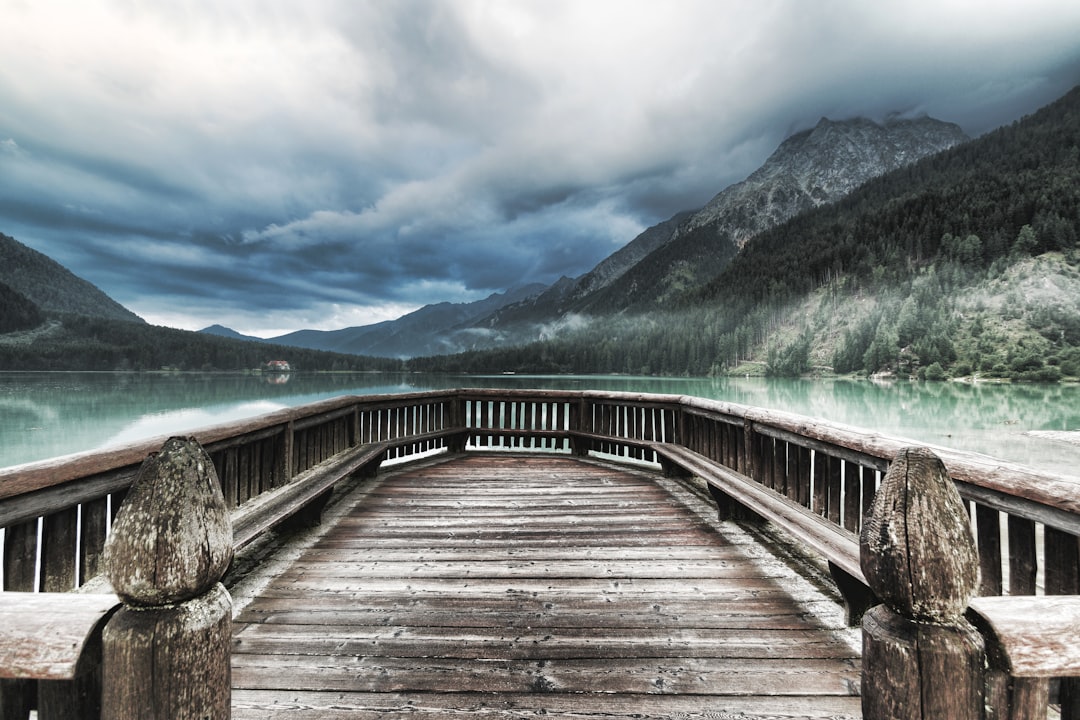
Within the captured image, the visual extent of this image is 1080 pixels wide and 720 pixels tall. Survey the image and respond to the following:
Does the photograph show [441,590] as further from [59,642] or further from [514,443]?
[514,443]

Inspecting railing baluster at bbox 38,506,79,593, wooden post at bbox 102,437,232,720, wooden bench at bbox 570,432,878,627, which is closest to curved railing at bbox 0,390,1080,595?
railing baluster at bbox 38,506,79,593

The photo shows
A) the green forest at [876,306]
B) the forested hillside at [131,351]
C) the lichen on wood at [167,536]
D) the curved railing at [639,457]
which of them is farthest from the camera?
the forested hillside at [131,351]

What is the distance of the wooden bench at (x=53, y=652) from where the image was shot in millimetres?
1023

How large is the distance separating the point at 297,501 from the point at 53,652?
9.05 feet

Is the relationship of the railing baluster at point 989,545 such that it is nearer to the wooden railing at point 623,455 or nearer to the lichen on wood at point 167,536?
the wooden railing at point 623,455

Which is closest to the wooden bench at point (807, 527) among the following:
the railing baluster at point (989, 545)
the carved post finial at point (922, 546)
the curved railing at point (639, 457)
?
the curved railing at point (639, 457)

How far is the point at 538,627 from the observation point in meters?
2.63

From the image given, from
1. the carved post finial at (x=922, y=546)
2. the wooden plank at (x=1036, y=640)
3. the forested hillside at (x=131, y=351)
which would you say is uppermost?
the forested hillside at (x=131, y=351)

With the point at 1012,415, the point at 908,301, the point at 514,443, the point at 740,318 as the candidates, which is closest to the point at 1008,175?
the point at 908,301

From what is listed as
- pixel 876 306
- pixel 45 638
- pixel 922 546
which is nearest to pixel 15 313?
pixel 45 638

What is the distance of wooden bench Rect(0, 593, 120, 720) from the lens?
1023mm

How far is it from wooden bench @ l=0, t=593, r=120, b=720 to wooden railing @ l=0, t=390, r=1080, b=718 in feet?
4.20

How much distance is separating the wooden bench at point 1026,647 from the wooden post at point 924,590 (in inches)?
2.1

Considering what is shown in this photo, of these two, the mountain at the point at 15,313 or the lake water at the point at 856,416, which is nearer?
the lake water at the point at 856,416
